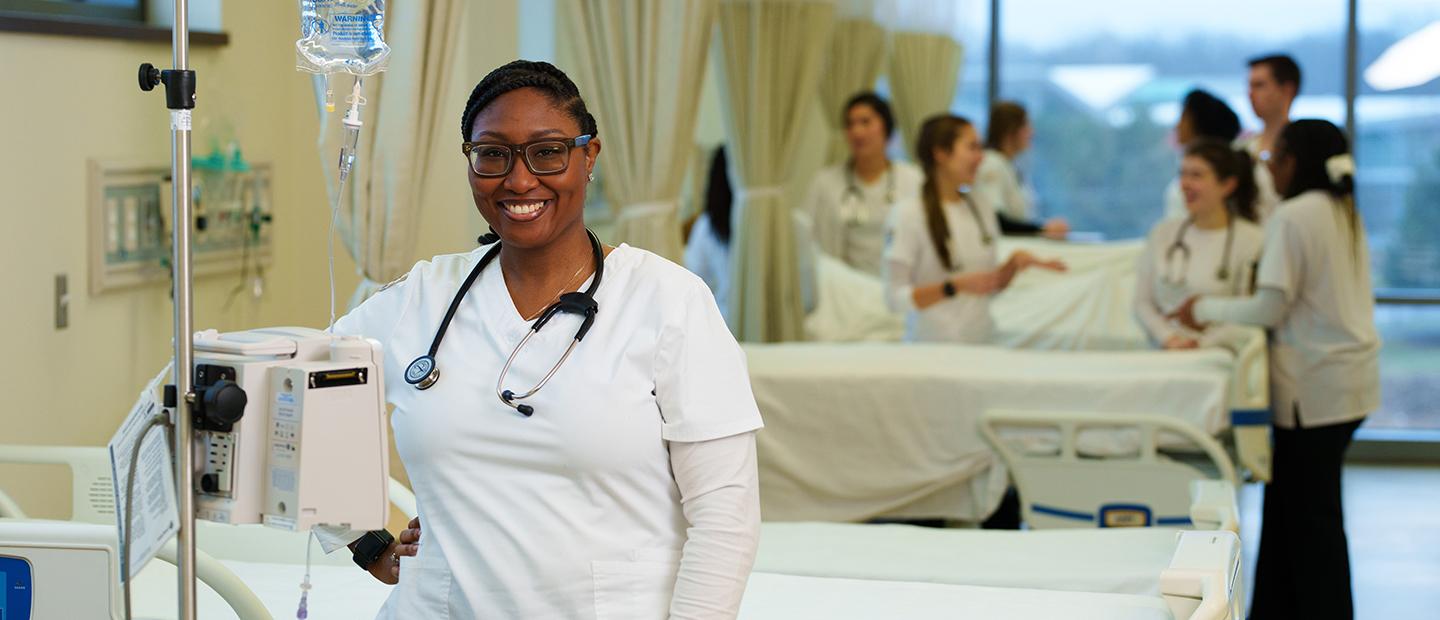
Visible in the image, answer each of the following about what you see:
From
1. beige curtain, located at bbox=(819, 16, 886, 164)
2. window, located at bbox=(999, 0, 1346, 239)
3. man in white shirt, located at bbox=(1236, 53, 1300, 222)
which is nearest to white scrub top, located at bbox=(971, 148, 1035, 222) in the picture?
window, located at bbox=(999, 0, 1346, 239)

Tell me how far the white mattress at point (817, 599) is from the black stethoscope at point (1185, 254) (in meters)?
2.16

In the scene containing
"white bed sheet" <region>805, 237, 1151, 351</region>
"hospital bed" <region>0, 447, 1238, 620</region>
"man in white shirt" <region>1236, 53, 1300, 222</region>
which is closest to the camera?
"hospital bed" <region>0, 447, 1238, 620</region>

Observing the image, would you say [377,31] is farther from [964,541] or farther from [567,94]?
[964,541]

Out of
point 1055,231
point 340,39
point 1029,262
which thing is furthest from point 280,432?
point 1055,231

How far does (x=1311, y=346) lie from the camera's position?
430 cm

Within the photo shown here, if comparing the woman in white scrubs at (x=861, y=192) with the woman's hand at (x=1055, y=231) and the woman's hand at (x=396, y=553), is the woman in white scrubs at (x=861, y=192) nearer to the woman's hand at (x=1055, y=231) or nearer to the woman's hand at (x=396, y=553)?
the woman's hand at (x=1055, y=231)

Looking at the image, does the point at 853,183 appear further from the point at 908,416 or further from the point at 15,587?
the point at 15,587

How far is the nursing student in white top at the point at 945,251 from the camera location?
5.04 metres

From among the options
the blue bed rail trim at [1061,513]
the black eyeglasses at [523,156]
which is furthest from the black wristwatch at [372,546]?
the blue bed rail trim at [1061,513]

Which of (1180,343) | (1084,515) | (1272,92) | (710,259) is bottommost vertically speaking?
(1084,515)

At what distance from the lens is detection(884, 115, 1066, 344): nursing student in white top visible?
5043 mm

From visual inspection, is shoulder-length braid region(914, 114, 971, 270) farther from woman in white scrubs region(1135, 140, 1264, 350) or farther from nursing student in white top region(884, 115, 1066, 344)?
woman in white scrubs region(1135, 140, 1264, 350)

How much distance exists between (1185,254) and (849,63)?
3151mm

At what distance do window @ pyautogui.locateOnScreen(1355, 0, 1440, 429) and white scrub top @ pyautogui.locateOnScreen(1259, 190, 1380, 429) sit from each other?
301 cm
